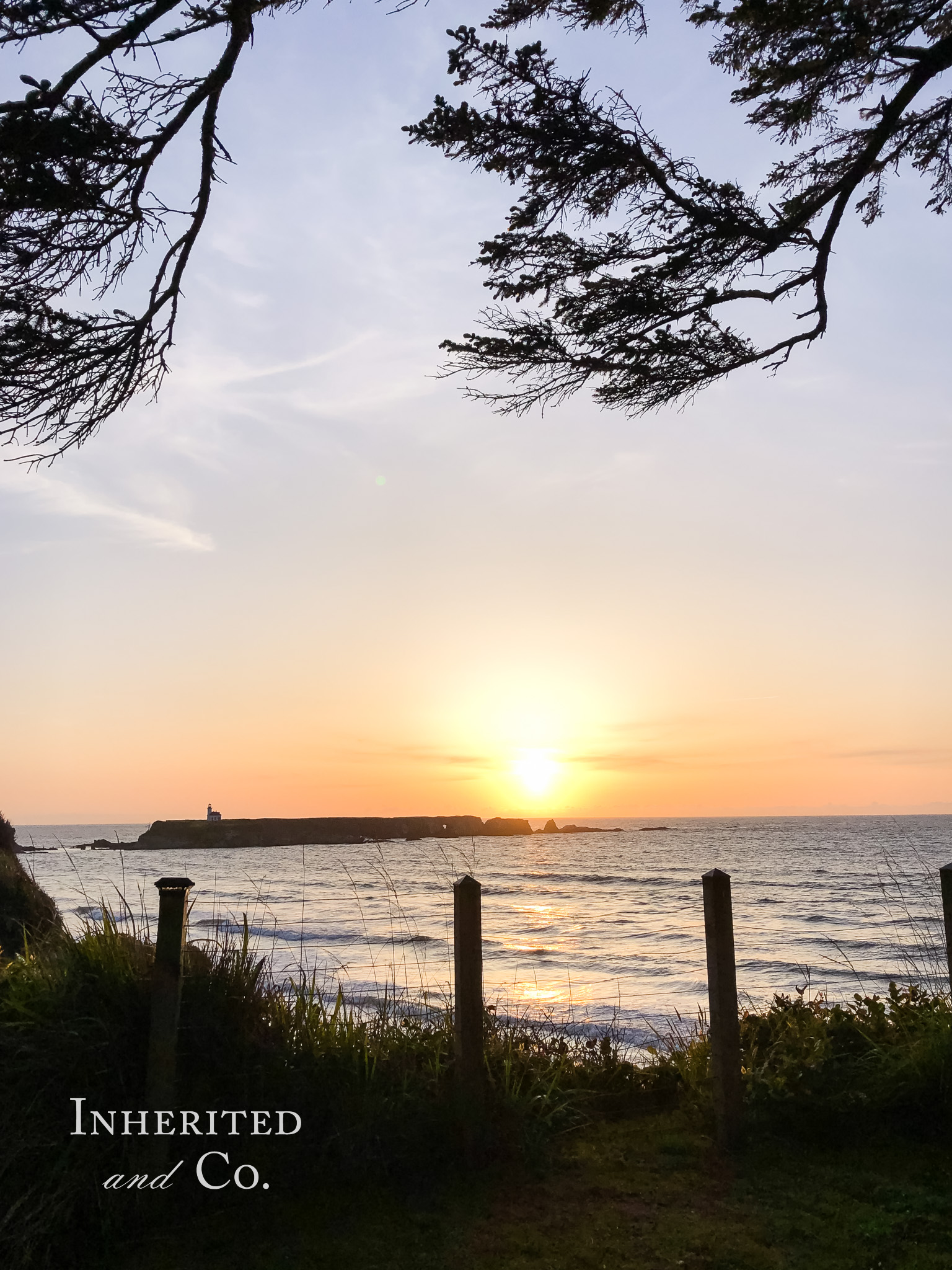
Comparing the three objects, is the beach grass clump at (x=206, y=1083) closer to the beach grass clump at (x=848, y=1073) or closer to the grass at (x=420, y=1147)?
the grass at (x=420, y=1147)

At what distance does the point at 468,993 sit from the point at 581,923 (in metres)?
24.1

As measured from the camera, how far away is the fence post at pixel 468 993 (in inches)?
167

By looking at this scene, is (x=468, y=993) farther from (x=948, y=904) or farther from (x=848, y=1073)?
(x=948, y=904)

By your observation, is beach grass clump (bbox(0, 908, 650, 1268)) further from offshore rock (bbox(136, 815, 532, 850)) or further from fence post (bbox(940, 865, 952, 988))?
offshore rock (bbox(136, 815, 532, 850))

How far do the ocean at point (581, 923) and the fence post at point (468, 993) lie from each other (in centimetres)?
58

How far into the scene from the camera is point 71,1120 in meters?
3.65

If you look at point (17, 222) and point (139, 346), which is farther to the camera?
point (139, 346)

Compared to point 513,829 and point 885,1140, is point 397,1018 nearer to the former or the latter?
point 885,1140

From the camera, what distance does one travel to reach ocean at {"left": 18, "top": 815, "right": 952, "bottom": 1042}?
11.5 meters

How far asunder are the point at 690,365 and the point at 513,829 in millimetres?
158698

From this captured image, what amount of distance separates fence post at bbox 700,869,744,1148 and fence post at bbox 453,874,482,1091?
1136 mm

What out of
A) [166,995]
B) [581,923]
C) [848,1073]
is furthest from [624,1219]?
[581,923]

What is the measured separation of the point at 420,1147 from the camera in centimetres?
407

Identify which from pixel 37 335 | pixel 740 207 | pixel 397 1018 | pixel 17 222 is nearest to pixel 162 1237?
pixel 397 1018
